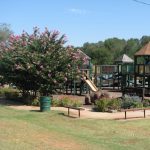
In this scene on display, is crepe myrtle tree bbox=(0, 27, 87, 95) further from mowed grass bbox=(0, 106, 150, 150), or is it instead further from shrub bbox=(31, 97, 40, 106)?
mowed grass bbox=(0, 106, 150, 150)

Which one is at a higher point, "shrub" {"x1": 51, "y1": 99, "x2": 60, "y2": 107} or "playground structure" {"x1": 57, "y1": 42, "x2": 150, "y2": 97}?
"playground structure" {"x1": 57, "y1": 42, "x2": 150, "y2": 97}

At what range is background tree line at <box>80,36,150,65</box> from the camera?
93.5 meters

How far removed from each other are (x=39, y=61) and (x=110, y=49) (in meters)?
85.4

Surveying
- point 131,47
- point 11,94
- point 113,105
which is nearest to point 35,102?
point 11,94

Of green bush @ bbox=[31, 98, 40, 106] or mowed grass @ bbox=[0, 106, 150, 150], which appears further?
green bush @ bbox=[31, 98, 40, 106]

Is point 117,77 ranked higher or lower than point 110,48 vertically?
lower

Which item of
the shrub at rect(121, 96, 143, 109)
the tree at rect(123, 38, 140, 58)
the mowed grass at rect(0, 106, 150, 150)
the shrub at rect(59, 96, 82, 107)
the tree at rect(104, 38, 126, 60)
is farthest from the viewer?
the tree at rect(104, 38, 126, 60)

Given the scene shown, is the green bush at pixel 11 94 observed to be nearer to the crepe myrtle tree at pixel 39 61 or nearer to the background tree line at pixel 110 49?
the crepe myrtle tree at pixel 39 61

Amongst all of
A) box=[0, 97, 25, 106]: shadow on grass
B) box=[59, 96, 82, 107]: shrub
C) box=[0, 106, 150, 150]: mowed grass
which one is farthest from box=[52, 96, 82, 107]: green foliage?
box=[0, 106, 150, 150]: mowed grass

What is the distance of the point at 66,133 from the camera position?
613 inches

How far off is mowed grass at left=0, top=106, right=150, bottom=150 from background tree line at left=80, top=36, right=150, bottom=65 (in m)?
72.2

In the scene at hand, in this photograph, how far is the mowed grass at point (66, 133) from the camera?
43.5 ft

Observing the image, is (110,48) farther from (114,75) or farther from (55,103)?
(55,103)

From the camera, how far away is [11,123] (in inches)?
667
